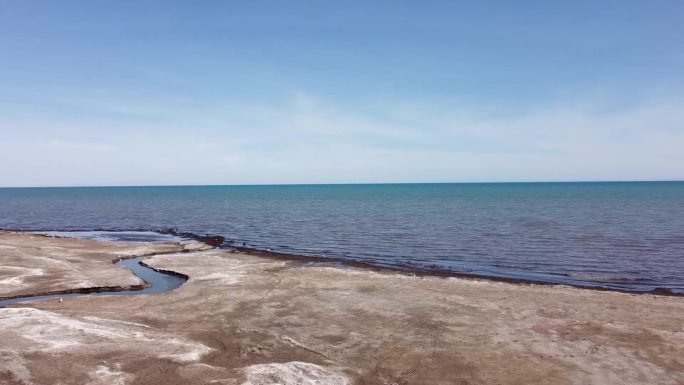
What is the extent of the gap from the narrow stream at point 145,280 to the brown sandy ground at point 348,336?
9.07 feet

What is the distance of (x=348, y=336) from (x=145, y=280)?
2035 centimetres

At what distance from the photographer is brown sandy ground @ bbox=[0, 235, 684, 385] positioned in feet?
55.1

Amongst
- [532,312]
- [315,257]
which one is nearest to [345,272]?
[315,257]

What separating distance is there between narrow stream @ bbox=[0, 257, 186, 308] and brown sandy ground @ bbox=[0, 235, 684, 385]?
276cm

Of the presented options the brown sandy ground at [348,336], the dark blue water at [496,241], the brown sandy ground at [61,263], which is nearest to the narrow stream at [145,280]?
the brown sandy ground at [61,263]

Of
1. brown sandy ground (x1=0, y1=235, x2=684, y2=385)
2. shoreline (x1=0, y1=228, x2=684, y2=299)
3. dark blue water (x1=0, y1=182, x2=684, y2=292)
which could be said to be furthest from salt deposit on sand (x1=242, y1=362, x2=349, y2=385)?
dark blue water (x1=0, y1=182, x2=684, y2=292)

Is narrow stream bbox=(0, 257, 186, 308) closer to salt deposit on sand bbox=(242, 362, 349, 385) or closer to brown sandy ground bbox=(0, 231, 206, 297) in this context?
brown sandy ground bbox=(0, 231, 206, 297)

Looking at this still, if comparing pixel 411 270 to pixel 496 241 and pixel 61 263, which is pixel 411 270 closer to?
pixel 496 241

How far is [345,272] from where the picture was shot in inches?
1458

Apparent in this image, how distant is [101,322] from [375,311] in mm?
13828

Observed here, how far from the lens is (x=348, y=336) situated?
21.2 meters

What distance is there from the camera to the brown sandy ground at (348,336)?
16.8 m

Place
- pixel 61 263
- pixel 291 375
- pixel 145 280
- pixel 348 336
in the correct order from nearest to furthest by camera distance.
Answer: pixel 291 375
pixel 348 336
pixel 145 280
pixel 61 263

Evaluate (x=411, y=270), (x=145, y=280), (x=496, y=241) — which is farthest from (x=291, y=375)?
(x=496, y=241)
